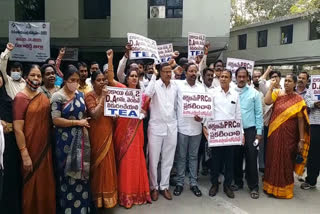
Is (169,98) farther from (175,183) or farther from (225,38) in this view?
(225,38)

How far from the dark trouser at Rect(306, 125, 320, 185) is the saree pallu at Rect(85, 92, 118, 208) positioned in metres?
3.21

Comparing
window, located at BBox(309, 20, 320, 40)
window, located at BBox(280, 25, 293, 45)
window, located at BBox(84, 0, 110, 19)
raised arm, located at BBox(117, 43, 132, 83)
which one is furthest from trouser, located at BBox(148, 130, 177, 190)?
window, located at BBox(280, 25, 293, 45)

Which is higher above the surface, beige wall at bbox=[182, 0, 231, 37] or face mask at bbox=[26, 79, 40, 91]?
beige wall at bbox=[182, 0, 231, 37]

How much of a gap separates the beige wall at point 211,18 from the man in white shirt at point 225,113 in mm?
7923

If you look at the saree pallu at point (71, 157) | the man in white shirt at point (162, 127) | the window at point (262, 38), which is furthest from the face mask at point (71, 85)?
the window at point (262, 38)

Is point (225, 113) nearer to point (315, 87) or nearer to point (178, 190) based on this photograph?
point (178, 190)

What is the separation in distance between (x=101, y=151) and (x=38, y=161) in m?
0.72

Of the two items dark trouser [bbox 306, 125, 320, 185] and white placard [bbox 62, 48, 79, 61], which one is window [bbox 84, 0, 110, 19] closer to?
white placard [bbox 62, 48, 79, 61]

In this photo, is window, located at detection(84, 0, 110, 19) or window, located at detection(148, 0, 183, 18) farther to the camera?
window, located at detection(84, 0, 110, 19)

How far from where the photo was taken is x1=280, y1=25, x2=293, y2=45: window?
2038 cm

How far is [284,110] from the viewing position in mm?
4574

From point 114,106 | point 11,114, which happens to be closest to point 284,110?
point 114,106

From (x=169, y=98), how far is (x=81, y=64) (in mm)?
1456

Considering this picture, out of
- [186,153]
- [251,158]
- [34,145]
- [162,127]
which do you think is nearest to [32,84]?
[34,145]
